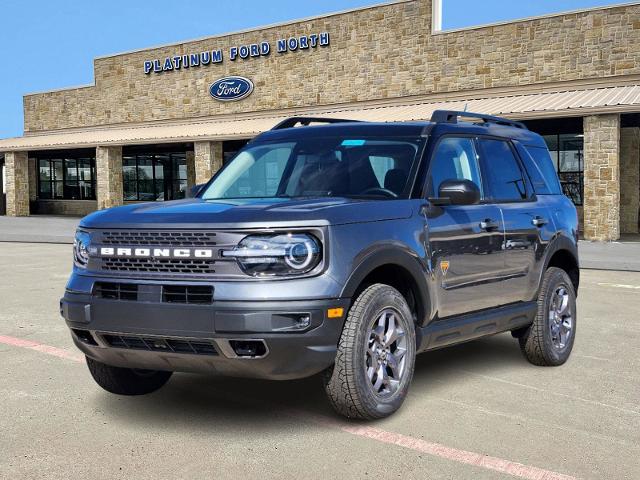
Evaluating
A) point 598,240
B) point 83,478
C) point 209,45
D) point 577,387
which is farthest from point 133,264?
point 209,45

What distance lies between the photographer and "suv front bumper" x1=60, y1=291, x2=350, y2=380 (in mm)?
4492

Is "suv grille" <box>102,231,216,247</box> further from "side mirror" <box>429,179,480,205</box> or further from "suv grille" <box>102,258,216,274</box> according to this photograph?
"side mirror" <box>429,179,480,205</box>

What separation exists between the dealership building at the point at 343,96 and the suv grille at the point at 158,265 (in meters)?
15.7

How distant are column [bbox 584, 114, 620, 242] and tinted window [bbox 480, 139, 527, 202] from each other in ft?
53.9

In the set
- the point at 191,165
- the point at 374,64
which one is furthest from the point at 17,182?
the point at 374,64

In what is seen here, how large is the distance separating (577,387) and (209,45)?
105ft

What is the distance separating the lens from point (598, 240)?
23000mm

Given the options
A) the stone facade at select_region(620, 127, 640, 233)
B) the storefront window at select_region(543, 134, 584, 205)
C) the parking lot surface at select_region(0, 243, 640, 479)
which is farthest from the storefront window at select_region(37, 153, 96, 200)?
the parking lot surface at select_region(0, 243, 640, 479)

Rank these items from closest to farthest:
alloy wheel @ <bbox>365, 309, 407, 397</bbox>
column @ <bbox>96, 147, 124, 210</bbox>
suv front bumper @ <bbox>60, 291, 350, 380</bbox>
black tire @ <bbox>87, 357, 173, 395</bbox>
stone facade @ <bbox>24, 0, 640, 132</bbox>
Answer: suv front bumper @ <bbox>60, 291, 350, 380</bbox>
alloy wheel @ <bbox>365, 309, 407, 397</bbox>
black tire @ <bbox>87, 357, 173, 395</bbox>
stone facade @ <bbox>24, 0, 640, 132</bbox>
column @ <bbox>96, 147, 124, 210</bbox>

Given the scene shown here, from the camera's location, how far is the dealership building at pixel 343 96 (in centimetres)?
2508

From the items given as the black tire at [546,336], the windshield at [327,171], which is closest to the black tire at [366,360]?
the windshield at [327,171]

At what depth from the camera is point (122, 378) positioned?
5.60 m

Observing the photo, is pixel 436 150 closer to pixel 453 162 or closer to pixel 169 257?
pixel 453 162

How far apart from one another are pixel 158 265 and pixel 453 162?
242 centimetres
